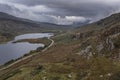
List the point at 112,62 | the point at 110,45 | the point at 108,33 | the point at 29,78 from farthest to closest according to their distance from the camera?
the point at 108,33 < the point at 110,45 < the point at 112,62 < the point at 29,78

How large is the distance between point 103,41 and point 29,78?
65.6m

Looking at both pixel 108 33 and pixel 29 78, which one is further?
pixel 108 33

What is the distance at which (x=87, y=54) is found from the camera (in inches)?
5640

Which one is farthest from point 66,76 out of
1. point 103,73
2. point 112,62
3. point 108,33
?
point 108,33

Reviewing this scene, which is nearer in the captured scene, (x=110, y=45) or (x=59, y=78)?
(x=59, y=78)

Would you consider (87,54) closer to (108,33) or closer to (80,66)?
(80,66)

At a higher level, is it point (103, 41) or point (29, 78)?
point (103, 41)

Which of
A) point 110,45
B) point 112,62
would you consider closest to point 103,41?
point 110,45

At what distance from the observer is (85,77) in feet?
305

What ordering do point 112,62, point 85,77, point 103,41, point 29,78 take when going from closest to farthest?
point 85,77
point 29,78
point 112,62
point 103,41

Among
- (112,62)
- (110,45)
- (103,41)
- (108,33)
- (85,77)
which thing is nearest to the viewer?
(85,77)

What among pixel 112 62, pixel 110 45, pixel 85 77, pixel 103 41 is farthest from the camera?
pixel 103 41

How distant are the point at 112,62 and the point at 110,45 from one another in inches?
1112

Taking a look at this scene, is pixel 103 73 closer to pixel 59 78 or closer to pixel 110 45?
pixel 59 78
